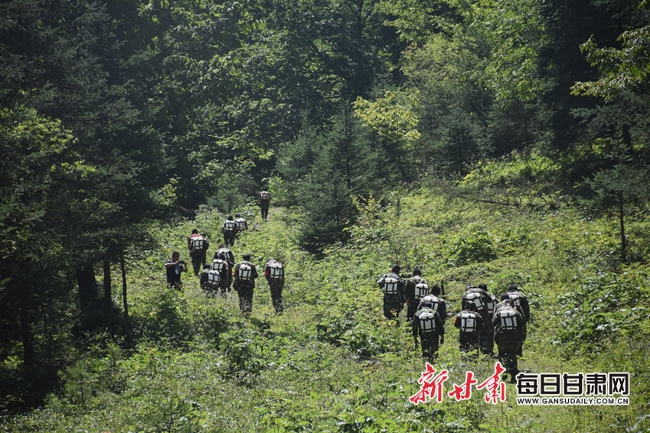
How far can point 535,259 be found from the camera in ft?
63.1

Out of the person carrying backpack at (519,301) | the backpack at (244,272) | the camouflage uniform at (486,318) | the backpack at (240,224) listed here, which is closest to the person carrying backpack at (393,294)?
the camouflage uniform at (486,318)

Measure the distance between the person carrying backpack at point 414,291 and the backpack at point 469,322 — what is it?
225cm

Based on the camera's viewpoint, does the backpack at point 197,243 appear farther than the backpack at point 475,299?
Yes

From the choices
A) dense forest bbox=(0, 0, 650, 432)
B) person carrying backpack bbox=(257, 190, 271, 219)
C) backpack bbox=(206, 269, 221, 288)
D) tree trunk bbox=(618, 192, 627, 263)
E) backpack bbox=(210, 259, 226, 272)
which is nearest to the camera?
dense forest bbox=(0, 0, 650, 432)

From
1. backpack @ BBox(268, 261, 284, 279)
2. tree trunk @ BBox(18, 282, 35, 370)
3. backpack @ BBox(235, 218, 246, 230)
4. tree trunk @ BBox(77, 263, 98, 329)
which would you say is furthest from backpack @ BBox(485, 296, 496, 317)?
backpack @ BBox(235, 218, 246, 230)

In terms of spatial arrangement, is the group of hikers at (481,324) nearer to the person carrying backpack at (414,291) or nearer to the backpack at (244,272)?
the person carrying backpack at (414,291)

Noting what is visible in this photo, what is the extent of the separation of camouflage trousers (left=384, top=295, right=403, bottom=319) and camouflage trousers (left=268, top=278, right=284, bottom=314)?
404cm

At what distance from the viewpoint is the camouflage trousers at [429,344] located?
528 inches

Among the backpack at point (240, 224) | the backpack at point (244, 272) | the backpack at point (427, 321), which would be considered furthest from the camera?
the backpack at point (240, 224)

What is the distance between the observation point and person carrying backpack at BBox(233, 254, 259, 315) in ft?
60.5

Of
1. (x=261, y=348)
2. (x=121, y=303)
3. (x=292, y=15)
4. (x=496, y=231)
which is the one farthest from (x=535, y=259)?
(x=292, y=15)

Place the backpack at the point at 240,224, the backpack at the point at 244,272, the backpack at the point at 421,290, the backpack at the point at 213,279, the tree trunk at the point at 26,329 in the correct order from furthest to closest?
1. the backpack at the point at 240,224
2. the backpack at the point at 213,279
3. the backpack at the point at 244,272
4. the backpack at the point at 421,290
5. the tree trunk at the point at 26,329

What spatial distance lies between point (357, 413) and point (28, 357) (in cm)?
814

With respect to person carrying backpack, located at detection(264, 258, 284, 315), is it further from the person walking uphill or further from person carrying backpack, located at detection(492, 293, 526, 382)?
person carrying backpack, located at detection(492, 293, 526, 382)
